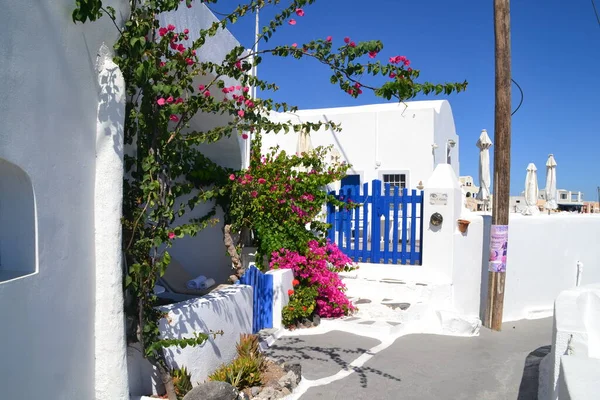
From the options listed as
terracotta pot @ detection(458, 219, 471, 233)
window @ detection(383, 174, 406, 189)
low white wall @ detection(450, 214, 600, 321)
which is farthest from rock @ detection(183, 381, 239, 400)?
window @ detection(383, 174, 406, 189)

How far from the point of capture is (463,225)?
8.66m

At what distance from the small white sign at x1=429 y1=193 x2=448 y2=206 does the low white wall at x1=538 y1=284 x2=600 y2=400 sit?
3.26 m

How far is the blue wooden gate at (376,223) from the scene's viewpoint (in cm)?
939

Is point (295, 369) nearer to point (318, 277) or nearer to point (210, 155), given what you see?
point (318, 277)

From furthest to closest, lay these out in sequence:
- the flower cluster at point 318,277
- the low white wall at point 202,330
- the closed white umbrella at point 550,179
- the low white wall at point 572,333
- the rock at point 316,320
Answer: the closed white umbrella at point 550,179 < the flower cluster at point 318,277 < the rock at point 316,320 < the low white wall at point 202,330 < the low white wall at point 572,333

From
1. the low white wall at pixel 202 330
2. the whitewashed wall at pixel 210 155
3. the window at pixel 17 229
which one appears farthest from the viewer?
the whitewashed wall at pixel 210 155

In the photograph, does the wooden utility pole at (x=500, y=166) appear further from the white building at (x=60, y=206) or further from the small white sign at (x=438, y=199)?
the white building at (x=60, y=206)

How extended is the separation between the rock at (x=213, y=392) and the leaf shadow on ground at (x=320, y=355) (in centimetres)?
157

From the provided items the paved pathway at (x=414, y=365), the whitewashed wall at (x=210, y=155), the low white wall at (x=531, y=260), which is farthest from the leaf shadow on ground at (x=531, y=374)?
the whitewashed wall at (x=210, y=155)

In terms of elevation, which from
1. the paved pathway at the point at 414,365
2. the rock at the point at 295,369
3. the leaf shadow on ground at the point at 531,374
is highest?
the rock at the point at 295,369

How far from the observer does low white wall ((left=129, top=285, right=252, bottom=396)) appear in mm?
4398

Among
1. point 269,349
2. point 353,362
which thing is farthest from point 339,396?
point 269,349

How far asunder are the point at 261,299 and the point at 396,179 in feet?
31.3

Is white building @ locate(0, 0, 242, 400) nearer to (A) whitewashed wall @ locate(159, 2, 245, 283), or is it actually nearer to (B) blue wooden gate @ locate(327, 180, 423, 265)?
(A) whitewashed wall @ locate(159, 2, 245, 283)
